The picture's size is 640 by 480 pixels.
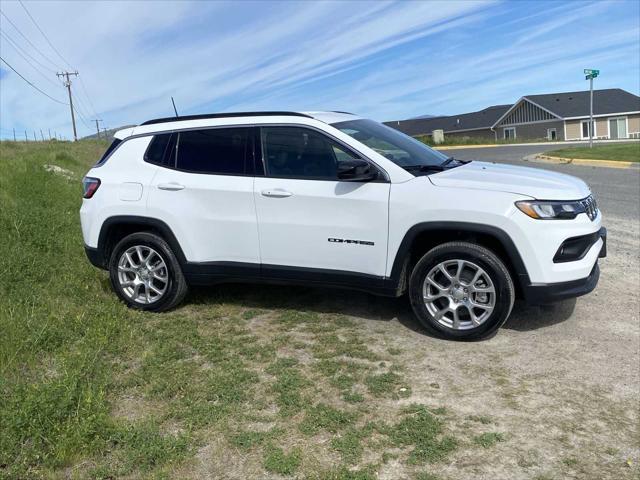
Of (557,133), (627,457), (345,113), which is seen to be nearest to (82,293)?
(345,113)

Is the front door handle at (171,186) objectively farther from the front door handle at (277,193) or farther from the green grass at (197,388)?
the green grass at (197,388)

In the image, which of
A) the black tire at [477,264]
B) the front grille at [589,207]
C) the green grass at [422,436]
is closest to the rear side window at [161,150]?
the black tire at [477,264]

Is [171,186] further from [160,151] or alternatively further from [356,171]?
[356,171]

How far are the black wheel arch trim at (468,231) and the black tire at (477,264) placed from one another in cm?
9

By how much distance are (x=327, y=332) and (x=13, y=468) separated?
2.53 meters

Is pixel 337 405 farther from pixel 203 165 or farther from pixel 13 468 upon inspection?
pixel 203 165

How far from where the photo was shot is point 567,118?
58656mm

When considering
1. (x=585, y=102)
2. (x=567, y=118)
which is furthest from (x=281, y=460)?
(x=585, y=102)

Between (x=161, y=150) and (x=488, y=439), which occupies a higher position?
(x=161, y=150)

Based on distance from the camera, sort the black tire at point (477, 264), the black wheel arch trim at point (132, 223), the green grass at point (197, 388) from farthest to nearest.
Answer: the black wheel arch trim at point (132, 223), the black tire at point (477, 264), the green grass at point (197, 388)

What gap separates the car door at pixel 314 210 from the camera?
4.59m

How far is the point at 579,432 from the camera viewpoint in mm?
3221

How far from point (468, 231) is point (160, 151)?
3.02m

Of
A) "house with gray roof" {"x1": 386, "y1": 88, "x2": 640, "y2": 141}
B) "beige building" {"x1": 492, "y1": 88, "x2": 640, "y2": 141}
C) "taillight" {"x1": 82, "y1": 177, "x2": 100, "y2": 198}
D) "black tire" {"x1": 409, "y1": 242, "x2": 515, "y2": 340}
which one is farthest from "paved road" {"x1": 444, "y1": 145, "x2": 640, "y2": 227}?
"beige building" {"x1": 492, "y1": 88, "x2": 640, "y2": 141}
